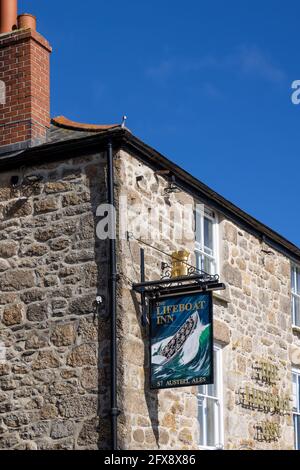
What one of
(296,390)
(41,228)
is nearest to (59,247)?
(41,228)

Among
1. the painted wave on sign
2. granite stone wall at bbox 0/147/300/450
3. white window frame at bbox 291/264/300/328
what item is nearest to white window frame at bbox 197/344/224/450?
granite stone wall at bbox 0/147/300/450

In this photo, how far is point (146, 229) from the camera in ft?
47.5

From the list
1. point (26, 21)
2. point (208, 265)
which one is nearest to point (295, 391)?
point (208, 265)

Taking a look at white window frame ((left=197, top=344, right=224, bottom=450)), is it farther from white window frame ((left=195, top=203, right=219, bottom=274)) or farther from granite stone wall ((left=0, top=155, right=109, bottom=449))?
granite stone wall ((left=0, top=155, right=109, bottom=449))

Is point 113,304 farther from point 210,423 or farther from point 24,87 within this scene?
point 24,87

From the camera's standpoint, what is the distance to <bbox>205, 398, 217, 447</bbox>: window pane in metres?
15.6

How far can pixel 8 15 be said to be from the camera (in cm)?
1627

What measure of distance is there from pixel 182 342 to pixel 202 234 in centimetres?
318

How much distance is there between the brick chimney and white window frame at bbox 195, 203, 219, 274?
2848 millimetres

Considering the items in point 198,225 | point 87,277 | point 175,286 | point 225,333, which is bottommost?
point 225,333

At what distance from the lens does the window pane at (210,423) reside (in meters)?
15.6

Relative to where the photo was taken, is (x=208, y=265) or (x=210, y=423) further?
(x=208, y=265)

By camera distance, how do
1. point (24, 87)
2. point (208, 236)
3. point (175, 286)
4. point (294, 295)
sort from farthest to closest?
point (294, 295), point (208, 236), point (24, 87), point (175, 286)

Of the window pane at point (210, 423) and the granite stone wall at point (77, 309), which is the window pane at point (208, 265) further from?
the window pane at point (210, 423)
